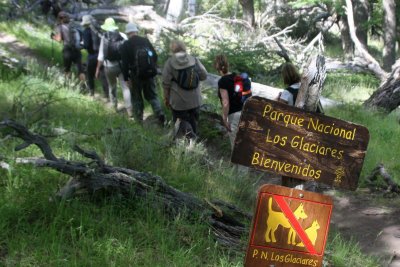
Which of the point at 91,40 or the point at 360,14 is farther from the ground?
the point at 360,14

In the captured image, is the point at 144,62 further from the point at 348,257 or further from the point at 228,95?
the point at 348,257

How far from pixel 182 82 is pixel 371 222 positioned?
9.85 ft

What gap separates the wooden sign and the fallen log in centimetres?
136

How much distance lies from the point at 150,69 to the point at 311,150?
17.3 ft

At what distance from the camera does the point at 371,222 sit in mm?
5637

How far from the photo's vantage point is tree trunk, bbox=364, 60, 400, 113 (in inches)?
432

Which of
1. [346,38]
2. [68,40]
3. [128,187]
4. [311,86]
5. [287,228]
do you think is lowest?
[128,187]

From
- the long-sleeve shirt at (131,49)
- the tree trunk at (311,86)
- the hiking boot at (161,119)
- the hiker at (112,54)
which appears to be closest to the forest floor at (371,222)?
the tree trunk at (311,86)

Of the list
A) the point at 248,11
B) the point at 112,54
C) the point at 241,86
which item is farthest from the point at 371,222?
the point at 248,11

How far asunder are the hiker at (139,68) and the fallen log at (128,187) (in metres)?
3.46

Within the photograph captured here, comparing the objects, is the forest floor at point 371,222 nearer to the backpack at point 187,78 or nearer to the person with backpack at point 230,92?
the person with backpack at point 230,92

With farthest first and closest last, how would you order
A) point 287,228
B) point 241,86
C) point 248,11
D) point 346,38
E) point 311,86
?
point 346,38
point 248,11
point 241,86
point 311,86
point 287,228

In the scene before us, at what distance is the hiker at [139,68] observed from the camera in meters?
7.54

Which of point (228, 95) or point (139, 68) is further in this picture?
point (139, 68)
